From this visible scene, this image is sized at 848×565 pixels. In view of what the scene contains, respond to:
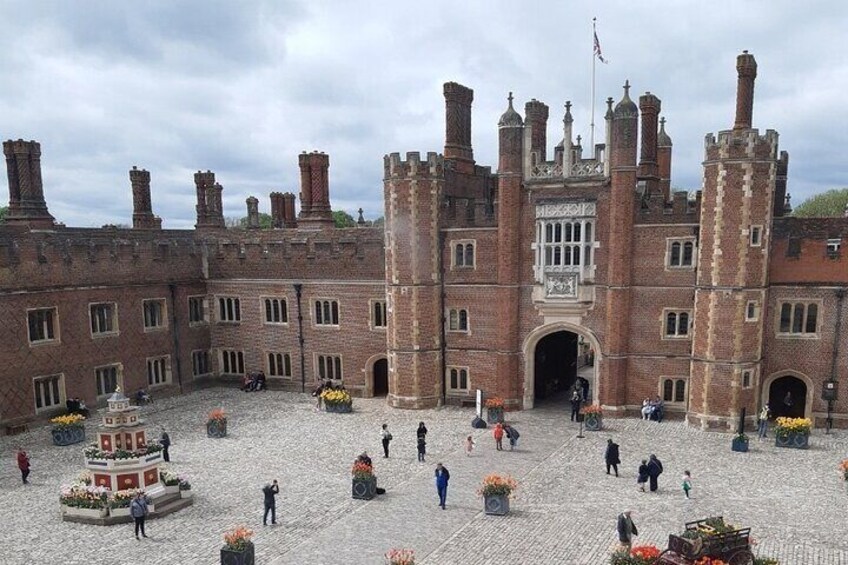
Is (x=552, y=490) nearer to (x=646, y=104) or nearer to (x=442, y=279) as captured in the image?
(x=442, y=279)

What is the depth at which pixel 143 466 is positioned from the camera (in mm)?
18844

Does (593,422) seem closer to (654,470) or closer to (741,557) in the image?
(654,470)

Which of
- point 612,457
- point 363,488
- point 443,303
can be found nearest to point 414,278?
point 443,303

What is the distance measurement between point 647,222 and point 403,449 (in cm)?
1429

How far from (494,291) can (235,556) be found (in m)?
17.9

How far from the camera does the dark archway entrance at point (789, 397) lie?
2726cm

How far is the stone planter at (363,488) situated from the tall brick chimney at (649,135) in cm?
2120

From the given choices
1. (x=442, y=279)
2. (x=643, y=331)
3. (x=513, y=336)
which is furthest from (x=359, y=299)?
(x=643, y=331)

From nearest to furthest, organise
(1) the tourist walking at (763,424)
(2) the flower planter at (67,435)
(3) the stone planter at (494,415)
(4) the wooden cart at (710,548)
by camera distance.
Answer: (4) the wooden cart at (710,548)
(1) the tourist walking at (763,424)
(2) the flower planter at (67,435)
(3) the stone planter at (494,415)

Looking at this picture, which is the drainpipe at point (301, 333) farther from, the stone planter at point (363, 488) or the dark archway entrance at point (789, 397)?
the dark archway entrance at point (789, 397)

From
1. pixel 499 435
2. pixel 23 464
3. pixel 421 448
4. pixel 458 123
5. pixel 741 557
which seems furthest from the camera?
pixel 458 123

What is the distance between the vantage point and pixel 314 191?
39.3 meters

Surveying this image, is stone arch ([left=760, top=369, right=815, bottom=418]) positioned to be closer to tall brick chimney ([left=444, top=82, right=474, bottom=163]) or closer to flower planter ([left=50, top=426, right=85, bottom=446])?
tall brick chimney ([left=444, top=82, right=474, bottom=163])

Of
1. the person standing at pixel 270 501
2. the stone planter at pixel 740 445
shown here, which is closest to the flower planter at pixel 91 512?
the person standing at pixel 270 501
